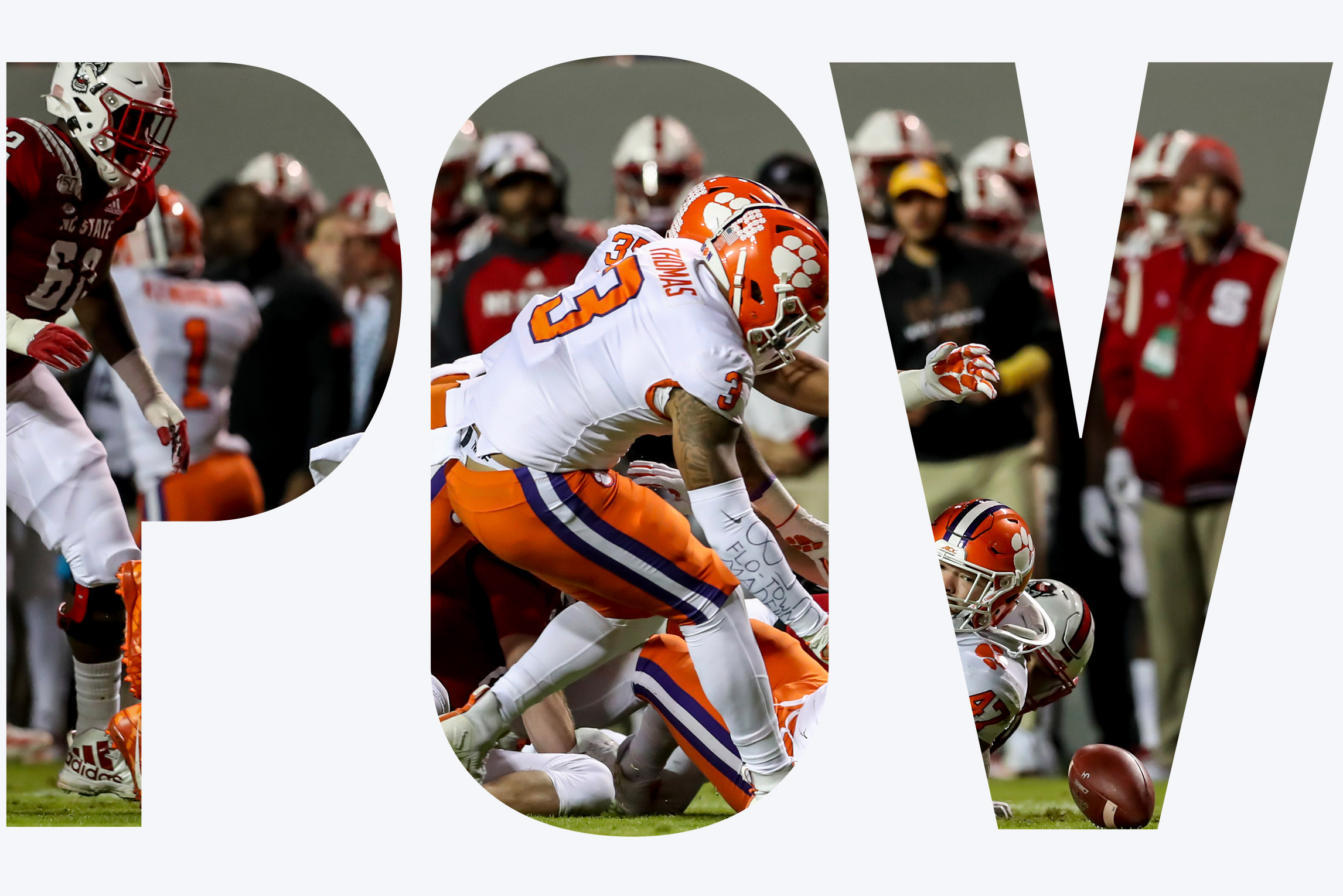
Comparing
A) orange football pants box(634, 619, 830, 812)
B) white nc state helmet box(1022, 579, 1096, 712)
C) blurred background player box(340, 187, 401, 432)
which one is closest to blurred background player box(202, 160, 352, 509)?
blurred background player box(340, 187, 401, 432)

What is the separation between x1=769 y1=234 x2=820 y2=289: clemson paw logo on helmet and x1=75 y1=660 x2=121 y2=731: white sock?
1.68m

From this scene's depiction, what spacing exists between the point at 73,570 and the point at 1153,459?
242 centimetres

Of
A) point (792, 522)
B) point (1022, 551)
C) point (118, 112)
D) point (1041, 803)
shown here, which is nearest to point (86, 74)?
point (118, 112)

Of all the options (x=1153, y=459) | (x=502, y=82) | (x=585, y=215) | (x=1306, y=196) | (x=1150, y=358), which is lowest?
(x=1153, y=459)

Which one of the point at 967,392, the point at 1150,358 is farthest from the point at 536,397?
the point at 1150,358

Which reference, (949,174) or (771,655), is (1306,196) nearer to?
(949,174)

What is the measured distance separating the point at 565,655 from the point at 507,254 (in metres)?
0.87

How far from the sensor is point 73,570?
3328 mm

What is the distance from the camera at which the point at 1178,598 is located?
10.9 feet

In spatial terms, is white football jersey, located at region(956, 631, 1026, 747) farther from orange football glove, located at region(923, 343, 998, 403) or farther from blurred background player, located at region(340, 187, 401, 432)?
blurred background player, located at region(340, 187, 401, 432)

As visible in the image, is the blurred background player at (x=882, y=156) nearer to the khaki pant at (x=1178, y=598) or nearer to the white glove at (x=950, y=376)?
the white glove at (x=950, y=376)

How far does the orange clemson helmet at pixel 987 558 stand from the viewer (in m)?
3.24

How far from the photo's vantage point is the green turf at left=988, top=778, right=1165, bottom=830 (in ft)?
10.6

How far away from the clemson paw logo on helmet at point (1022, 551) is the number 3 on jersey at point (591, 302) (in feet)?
3.23
